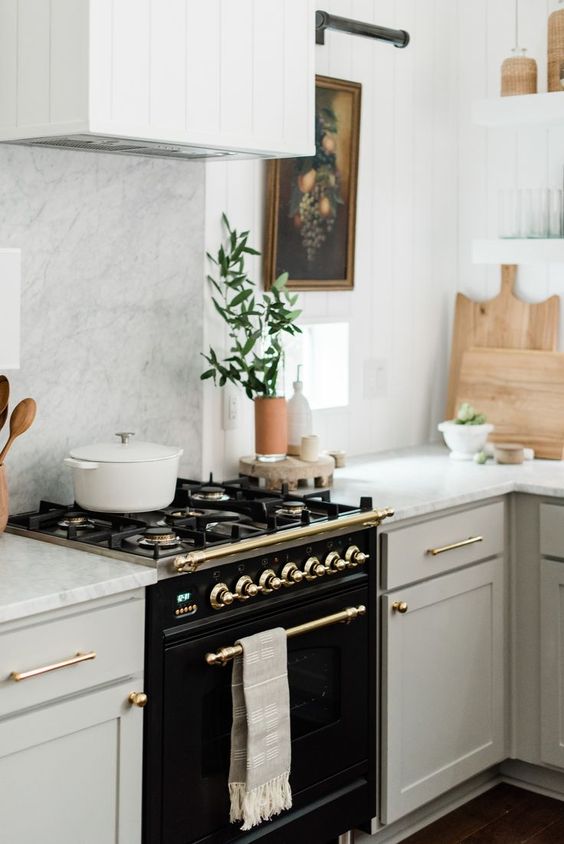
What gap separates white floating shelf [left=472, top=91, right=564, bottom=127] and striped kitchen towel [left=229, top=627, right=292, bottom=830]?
2.00 metres

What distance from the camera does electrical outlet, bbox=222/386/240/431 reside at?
3.30 meters

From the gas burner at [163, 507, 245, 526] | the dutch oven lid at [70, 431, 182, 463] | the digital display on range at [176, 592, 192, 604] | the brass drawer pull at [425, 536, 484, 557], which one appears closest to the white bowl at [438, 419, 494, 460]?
the brass drawer pull at [425, 536, 484, 557]

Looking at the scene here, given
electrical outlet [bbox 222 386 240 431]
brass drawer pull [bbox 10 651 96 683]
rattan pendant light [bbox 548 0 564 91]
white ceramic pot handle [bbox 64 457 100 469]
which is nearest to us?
brass drawer pull [bbox 10 651 96 683]

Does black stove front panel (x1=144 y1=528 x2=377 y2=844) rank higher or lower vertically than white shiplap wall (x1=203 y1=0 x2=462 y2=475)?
lower

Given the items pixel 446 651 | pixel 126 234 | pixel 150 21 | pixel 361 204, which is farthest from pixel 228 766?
pixel 361 204

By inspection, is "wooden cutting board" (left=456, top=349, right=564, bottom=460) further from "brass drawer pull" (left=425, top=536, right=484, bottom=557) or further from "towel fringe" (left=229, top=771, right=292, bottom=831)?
"towel fringe" (left=229, top=771, right=292, bottom=831)

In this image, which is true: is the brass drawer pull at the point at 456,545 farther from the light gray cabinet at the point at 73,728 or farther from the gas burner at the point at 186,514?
the light gray cabinet at the point at 73,728

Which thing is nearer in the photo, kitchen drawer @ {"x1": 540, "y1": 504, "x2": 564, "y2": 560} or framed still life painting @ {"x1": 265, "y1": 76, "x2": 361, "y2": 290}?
kitchen drawer @ {"x1": 540, "y1": 504, "x2": 564, "y2": 560}

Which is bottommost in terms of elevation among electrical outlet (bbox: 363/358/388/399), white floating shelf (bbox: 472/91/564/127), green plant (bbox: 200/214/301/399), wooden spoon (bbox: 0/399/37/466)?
wooden spoon (bbox: 0/399/37/466)

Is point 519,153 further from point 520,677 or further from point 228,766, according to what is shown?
point 228,766

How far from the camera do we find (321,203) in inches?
139

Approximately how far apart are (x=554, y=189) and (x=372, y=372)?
2.70 ft

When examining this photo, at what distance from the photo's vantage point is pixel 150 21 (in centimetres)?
243

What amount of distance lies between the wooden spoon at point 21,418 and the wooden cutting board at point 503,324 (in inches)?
71.7
